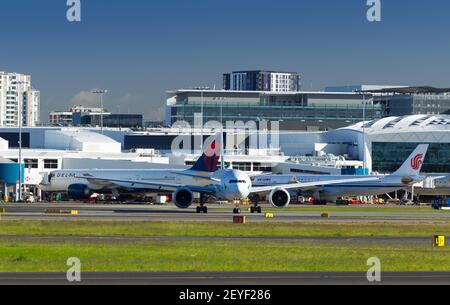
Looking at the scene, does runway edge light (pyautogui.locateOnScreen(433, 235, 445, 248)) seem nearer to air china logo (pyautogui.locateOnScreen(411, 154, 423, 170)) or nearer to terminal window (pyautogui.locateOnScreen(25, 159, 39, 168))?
air china logo (pyautogui.locateOnScreen(411, 154, 423, 170))

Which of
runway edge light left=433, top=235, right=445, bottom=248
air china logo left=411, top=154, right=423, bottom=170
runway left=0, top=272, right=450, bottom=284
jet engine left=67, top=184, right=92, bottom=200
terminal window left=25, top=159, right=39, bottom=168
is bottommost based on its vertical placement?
jet engine left=67, top=184, right=92, bottom=200

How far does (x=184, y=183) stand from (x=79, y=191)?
60.6 feet

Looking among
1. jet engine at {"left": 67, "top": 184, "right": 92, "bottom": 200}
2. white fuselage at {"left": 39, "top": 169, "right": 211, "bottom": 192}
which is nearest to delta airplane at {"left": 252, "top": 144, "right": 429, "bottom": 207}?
white fuselage at {"left": 39, "top": 169, "right": 211, "bottom": 192}

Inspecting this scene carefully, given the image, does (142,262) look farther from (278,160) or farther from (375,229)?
(278,160)

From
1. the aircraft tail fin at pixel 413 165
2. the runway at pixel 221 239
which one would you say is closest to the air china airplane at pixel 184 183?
the aircraft tail fin at pixel 413 165

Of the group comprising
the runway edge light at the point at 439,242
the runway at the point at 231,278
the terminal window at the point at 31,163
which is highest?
the terminal window at the point at 31,163

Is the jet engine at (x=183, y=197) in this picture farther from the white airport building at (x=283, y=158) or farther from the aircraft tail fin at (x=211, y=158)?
the white airport building at (x=283, y=158)

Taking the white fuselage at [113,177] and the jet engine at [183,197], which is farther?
the white fuselage at [113,177]

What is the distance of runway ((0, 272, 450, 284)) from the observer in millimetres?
40125

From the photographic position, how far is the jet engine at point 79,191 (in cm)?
13975

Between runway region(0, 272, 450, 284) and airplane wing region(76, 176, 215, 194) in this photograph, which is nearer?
runway region(0, 272, 450, 284)

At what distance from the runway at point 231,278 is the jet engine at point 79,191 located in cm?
9681
